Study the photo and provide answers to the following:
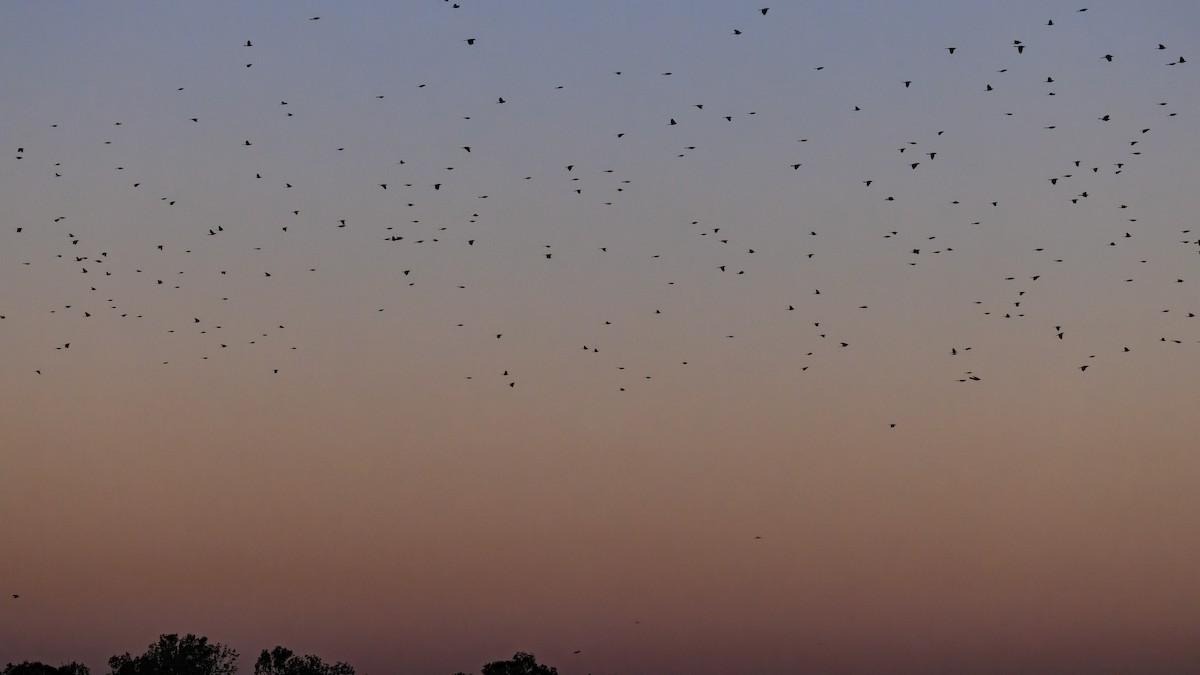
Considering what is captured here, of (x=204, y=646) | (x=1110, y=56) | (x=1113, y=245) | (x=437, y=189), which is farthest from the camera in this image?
(x=204, y=646)

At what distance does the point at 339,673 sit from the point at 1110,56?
78.6 metres

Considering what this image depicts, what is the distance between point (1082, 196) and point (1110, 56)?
31.4 feet

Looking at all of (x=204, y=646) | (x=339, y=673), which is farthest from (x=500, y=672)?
(x=204, y=646)

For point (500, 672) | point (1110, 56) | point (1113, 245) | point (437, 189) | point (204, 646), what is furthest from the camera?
point (500, 672)

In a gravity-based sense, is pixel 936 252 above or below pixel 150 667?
above

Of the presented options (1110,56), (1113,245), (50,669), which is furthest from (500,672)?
(1110,56)

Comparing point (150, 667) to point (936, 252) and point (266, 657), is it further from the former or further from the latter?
point (936, 252)

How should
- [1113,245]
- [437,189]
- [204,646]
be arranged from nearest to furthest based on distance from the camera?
[437,189], [1113,245], [204,646]

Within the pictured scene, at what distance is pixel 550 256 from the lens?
62469mm

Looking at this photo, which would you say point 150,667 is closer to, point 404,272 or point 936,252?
point 404,272

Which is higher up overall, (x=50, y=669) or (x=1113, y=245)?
(x=1113, y=245)

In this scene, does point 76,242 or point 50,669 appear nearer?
point 76,242

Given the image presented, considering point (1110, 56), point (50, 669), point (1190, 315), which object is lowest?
point (50, 669)

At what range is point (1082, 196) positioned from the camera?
5838 cm
